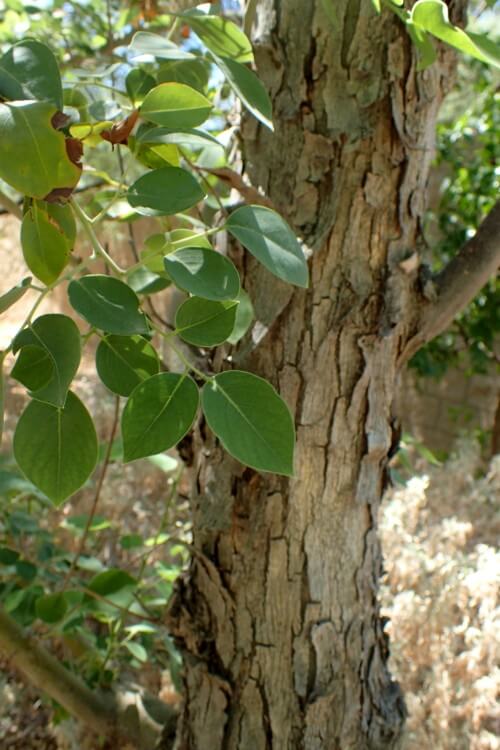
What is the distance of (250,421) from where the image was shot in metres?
0.47

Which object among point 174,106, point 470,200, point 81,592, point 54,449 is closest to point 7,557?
point 81,592

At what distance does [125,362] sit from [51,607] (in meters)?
0.51

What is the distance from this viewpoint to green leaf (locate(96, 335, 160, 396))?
51 centimetres

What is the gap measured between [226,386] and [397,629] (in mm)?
1145

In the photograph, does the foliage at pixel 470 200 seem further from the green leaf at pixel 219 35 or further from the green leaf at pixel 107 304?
the green leaf at pixel 107 304

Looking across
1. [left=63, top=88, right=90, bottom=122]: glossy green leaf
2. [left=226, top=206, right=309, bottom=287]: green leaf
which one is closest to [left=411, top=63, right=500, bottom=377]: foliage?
[left=63, top=88, right=90, bottom=122]: glossy green leaf

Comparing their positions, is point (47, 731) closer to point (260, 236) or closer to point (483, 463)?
point (260, 236)

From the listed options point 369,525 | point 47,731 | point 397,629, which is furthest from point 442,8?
point 47,731

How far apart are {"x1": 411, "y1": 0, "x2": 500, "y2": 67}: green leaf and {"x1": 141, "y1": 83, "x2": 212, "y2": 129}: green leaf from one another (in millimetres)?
156

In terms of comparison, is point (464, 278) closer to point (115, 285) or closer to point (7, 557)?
point (115, 285)

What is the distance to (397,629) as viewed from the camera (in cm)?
149

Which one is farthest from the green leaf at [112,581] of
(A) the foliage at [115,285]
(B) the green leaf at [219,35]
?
(B) the green leaf at [219,35]

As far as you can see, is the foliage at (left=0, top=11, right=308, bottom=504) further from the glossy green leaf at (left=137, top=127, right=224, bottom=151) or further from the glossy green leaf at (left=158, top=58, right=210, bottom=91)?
the glossy green leaf at (left=158, top=58, right=210, bottom=91)

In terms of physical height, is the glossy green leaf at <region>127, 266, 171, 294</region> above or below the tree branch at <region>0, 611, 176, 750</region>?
above
